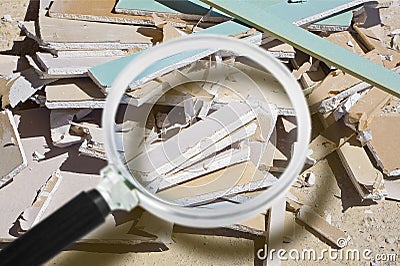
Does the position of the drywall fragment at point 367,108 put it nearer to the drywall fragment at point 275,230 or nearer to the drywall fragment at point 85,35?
the drywall fragment at point 275,230

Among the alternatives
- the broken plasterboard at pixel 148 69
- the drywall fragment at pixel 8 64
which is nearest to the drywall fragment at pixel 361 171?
the broken plasterboard at pixel 148 69

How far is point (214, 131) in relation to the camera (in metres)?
1.44

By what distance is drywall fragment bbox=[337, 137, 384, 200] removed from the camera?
4.94 feet

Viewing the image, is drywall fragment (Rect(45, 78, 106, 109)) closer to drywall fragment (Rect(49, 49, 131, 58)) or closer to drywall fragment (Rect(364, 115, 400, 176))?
drywall fragment (Rect(49, 49, 131, 58))

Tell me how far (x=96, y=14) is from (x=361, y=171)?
906 millimetres

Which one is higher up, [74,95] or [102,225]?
[74,95]

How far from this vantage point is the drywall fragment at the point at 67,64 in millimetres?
1485

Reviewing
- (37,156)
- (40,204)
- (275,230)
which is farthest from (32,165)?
(275,230)

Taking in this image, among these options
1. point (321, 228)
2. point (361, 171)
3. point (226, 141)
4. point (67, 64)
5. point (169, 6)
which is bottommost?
point (321, 228)

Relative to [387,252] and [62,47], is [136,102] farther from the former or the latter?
[387,252]

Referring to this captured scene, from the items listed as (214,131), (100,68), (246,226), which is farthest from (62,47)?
(246,226)

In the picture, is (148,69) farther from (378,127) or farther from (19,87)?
(378,127)

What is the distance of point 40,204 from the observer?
1456 millimetres

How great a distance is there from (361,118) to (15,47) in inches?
43.9
